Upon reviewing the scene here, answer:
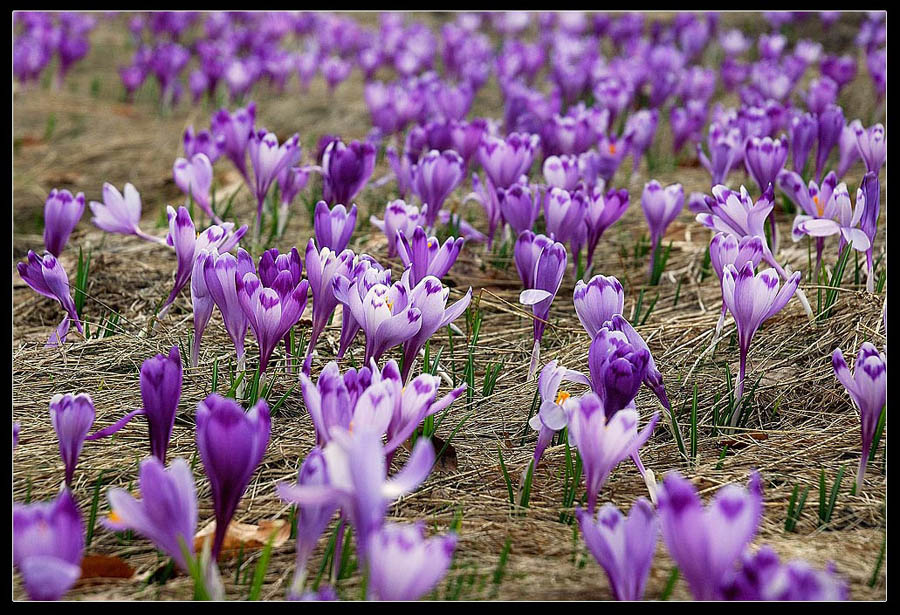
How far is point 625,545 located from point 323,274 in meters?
1.06

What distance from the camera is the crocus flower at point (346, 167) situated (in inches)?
123

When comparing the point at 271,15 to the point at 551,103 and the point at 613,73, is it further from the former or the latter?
the point at 551,103

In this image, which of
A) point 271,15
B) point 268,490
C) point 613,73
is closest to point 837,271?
point 268,490

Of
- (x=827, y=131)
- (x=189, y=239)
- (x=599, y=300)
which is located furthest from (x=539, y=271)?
(x=827, y=131)

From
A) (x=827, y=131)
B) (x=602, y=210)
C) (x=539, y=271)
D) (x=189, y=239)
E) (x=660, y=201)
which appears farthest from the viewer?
(x=827, y=131)

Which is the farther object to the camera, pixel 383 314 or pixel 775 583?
pixel 383 314

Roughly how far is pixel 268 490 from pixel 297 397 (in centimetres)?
39

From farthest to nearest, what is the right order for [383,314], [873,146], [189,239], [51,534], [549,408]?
1. [873,146]
2. [189,239]
3. [383,314]
4. [549,408]
5. [51,534]

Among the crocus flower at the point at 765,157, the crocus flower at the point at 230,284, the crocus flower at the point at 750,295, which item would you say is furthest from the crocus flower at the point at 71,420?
the crocus flower at the point at 765,157

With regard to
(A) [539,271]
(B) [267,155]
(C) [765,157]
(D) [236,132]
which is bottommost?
(A) [539,271]

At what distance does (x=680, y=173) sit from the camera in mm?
4883

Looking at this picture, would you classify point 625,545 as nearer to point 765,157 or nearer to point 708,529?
point 708,529

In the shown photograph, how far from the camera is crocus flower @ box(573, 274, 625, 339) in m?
2.12

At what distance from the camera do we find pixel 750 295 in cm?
213
